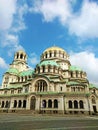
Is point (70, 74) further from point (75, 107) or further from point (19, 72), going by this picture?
point (19, 72)

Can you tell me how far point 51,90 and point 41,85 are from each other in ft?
12.9

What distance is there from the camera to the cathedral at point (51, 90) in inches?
1623

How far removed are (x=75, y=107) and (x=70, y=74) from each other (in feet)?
56.3

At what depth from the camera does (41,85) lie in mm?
48094

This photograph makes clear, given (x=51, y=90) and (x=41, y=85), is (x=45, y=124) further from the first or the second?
(x=41, y=85)

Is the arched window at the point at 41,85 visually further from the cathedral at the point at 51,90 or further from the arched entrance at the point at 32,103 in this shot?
the arched entrance at the point at 32,103

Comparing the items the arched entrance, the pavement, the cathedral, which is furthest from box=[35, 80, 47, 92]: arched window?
the pavement

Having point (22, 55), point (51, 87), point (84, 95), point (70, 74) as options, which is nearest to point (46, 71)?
point (51, 87)

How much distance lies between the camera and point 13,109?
152 feet

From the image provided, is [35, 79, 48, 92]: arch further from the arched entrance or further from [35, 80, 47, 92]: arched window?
the arched entrance

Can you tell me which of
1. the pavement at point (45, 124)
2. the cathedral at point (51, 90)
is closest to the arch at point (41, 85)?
the cathedral at point (51, 90)

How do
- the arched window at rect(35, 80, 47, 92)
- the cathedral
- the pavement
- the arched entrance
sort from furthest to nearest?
1. the arched window at rect(35, 80, 47, 92)
2. the arched entrance
3. the cathedral
4. the pavement

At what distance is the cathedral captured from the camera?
41.2m

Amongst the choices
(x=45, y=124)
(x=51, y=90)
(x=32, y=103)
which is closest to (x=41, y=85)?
(x=51, y=90)
